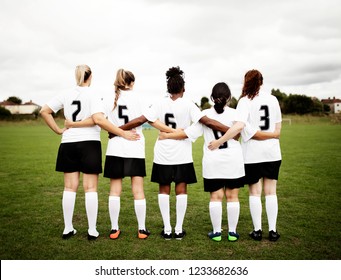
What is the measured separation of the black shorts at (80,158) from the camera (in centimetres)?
476

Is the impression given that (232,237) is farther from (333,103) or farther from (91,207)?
(333,103)

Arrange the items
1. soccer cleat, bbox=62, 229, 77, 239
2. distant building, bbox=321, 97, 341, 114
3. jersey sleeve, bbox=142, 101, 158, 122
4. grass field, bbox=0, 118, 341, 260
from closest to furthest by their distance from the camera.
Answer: grass field, bbox=0, 118, 341, 260
jersey sleeve, bbox=142, 101, 158, 122
soccer cleat, bbox=62, 229, 77, 239
distant building, bbox=321, 97, 341, 114

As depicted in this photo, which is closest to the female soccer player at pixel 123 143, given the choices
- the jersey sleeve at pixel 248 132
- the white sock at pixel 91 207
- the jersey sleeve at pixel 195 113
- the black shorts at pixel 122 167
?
the black shorts at pixel 122 167

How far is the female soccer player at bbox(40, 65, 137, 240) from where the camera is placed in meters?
4.77

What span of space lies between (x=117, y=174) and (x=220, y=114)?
1.76 m

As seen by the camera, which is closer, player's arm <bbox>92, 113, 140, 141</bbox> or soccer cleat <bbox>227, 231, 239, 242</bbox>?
player's arm <bbox>92, 113, 140, 141</bbox>

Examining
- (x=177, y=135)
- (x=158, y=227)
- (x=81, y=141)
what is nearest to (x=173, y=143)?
(x=177, y=135)

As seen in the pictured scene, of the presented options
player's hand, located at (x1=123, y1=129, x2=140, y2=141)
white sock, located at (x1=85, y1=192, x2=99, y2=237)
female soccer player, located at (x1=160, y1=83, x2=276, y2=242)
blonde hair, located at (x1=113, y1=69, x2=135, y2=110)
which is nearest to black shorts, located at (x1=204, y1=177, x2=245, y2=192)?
female soccer player, located at (x1=160, y1=83, x2=276, y2=242)

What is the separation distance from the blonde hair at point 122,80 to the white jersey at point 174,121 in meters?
0.50

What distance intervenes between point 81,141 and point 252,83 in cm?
266

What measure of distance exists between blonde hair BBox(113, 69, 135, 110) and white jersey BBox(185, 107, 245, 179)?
3.68ft

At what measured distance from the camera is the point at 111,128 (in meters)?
4.71

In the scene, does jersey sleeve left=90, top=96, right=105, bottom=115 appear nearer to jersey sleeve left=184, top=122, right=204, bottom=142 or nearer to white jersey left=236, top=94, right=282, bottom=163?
jersey sleeve left=184, top=122, right=204, bottom=142
